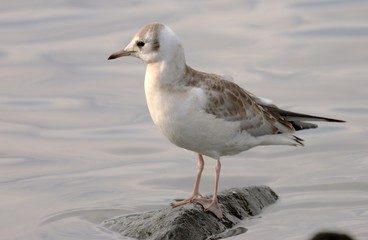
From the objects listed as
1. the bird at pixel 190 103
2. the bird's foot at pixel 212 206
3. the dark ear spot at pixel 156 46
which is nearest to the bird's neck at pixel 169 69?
the bird at pixel 190 103

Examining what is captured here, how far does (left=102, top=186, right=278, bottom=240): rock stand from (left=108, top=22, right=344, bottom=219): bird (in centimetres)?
19

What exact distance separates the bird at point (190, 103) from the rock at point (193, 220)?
19 cm

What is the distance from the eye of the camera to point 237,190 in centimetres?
1564

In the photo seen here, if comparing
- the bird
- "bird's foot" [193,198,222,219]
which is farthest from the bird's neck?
"bird's foot" [193,198,222,219]

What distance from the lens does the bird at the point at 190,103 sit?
1449cm

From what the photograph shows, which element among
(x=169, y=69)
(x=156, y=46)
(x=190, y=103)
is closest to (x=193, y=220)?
(x=190, y=103)

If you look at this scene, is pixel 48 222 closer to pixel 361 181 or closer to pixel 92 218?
pixel 92 218

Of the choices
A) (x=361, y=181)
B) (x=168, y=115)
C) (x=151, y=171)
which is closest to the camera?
(x=168, y=115)

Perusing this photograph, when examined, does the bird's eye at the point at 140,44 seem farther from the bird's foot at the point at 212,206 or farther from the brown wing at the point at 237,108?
the bird's foot at the point at 212,206

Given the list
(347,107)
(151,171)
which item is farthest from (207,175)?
(347,107)

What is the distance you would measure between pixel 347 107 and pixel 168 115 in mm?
8066

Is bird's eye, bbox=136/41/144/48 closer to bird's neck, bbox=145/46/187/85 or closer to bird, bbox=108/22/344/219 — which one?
bird, bbox=108/22/344/219

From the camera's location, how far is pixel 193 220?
47.5 ft

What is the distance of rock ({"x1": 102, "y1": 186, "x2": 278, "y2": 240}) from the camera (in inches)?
562
